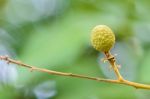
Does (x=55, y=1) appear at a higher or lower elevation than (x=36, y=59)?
higher

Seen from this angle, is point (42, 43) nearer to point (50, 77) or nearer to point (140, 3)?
point (50, 77)

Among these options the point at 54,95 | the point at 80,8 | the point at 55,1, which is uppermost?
the point at 55,1

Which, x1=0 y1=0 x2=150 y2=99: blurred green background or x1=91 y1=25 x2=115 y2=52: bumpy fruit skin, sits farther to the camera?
x1=0 y1=0 x2=150 y2=99: blurred green background

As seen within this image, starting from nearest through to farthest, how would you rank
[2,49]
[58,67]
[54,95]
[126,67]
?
[58,67], [54,95], [126,67], [2,49]

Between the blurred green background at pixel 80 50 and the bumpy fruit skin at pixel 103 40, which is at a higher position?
the blurred green background at pixel 80 50

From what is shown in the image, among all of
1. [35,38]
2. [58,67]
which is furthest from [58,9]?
[58,67]

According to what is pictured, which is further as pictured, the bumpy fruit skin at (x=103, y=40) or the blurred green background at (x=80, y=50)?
the blurred green background at (x=80, y=50)

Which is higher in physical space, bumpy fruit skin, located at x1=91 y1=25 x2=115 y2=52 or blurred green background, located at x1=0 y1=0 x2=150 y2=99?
blurred green background, located at x1=0 y1=0 x2=150 y2=99

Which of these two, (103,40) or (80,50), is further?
(80,50)
